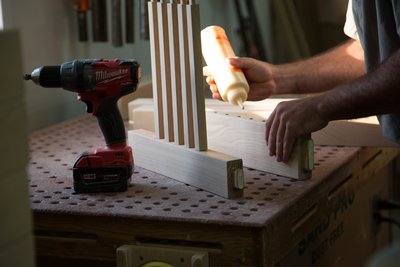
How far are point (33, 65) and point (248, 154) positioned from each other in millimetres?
803

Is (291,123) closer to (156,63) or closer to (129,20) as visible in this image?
(156,63)

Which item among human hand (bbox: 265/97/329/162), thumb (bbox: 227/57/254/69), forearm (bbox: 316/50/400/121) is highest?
thumb (bbox: 227/57/254/69)

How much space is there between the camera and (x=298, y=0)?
3.44 metres

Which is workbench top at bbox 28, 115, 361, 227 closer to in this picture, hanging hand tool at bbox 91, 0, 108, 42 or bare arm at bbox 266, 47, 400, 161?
bare arm at bbox 266, 47, 400, 161

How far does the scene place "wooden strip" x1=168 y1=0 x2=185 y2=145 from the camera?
1.56 m

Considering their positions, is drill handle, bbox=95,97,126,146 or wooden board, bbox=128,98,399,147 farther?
wooden board, bbox=128,98,399,147

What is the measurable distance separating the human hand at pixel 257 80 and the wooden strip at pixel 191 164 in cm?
22

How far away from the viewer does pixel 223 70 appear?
5.58ft

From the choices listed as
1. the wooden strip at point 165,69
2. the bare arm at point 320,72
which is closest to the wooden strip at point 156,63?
the wooden strip at point 165,69

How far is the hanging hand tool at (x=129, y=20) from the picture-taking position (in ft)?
8.21

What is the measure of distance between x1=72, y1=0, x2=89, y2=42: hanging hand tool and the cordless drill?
0.87 meters

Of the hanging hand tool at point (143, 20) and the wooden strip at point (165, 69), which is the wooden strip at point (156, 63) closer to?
the wooden strip at point (165, 69)

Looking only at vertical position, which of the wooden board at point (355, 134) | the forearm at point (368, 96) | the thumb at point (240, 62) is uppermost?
the thumb at point (240, 62)

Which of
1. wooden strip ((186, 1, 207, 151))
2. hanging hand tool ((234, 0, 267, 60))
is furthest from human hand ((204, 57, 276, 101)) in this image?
hanging hand tool ((234, 0, 267, 60))
